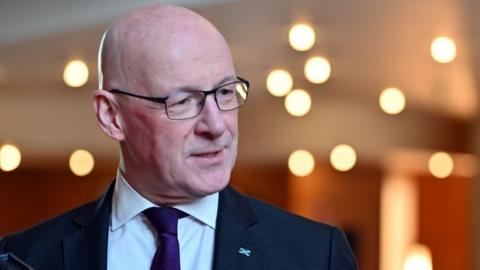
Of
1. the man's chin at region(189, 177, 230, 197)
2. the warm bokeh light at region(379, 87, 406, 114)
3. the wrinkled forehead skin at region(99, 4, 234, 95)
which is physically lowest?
the man's chin at region(189, 177, 230, 197)

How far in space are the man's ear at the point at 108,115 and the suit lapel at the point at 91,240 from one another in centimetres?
15

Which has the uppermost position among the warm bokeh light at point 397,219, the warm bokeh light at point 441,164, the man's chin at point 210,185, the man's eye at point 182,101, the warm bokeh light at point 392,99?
the warm bokeh light at point 392,99

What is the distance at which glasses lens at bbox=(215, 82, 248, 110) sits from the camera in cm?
175

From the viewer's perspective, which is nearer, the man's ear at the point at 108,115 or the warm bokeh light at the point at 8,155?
the man's ear at the point at 108,115

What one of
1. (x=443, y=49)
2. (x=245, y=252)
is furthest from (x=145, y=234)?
(x=443, y=49)

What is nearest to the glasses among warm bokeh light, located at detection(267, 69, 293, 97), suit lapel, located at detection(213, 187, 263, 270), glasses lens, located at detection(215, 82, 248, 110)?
glasses lens, located at detection(215, 82, 248, 110)

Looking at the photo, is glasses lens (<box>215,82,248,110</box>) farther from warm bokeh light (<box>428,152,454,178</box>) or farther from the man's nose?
warm bokeh light (<box>428,152,454,178</box>)

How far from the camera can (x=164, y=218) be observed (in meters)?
1.85

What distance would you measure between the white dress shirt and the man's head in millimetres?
33

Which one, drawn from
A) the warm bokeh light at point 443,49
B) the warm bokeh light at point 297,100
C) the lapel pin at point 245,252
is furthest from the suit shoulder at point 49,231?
the warm bokeh light at point 297,100

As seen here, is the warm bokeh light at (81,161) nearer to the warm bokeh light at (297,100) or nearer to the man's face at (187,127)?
the warm bokeh light at (297,100)

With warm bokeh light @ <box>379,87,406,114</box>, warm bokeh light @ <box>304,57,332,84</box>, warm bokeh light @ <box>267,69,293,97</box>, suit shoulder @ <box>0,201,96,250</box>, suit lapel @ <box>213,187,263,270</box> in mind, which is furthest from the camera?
warm bokeh light @ <box>379,87,406,114</box>

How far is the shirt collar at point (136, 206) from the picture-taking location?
1867 mm

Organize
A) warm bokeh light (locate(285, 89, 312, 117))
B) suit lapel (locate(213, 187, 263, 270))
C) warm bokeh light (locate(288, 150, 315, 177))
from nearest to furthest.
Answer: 1. suit lapel (locate(213, 187, 263, 270))
2. warm bokeh light (locate(285, 89, 312, 117))
3. warm bokeh light (locate(288, 150, 315, 177))
